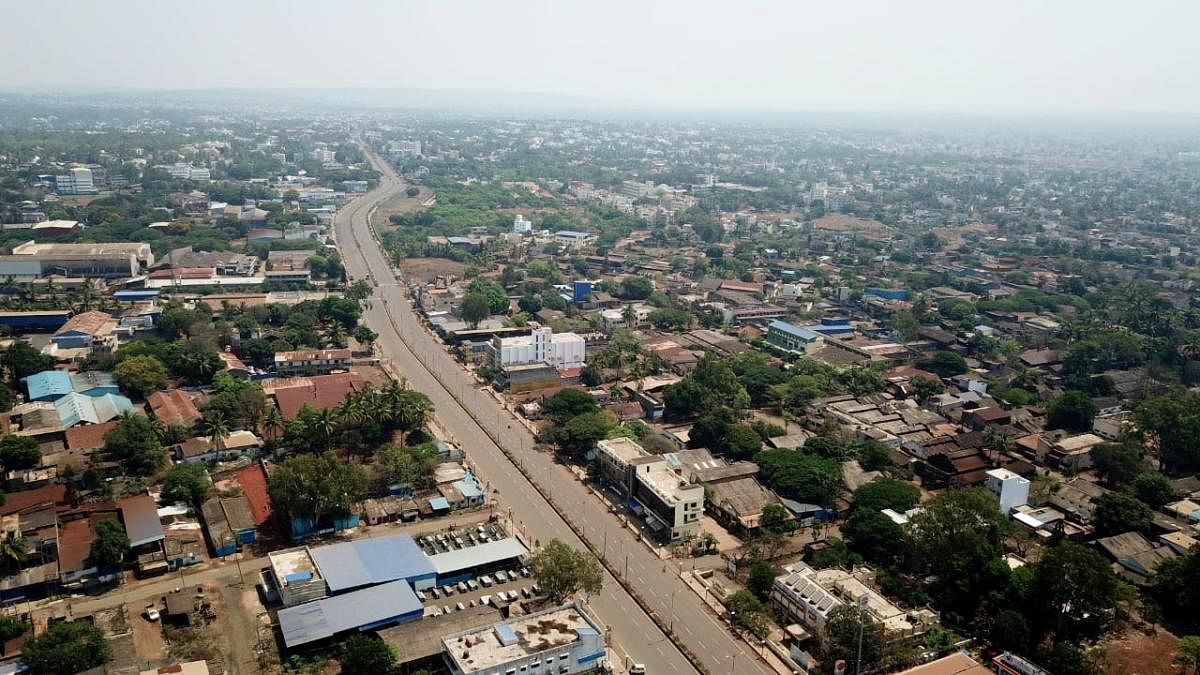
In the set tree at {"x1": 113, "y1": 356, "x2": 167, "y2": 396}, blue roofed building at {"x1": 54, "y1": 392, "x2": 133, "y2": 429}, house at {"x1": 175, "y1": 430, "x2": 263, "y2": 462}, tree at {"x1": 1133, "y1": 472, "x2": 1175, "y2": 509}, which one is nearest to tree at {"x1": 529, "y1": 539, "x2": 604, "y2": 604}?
house at {"x1": 175, "y1": 430, "x2": 263, "y2": 462}

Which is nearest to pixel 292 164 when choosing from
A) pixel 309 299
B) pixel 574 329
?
pixel 309 299

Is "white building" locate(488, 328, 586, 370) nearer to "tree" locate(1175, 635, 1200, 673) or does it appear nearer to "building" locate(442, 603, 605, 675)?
"building" locate(442, 603, 605, 675)

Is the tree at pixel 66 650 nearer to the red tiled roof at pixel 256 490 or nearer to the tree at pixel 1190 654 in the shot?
Result: the red tiled roof at pixel 256 490

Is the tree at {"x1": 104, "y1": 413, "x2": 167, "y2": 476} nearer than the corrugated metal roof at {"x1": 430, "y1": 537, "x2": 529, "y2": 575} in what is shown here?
No

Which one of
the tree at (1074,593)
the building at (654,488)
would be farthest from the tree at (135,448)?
the tree at (1074,593)

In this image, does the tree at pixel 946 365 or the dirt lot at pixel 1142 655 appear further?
the tree at pixel 946 365
